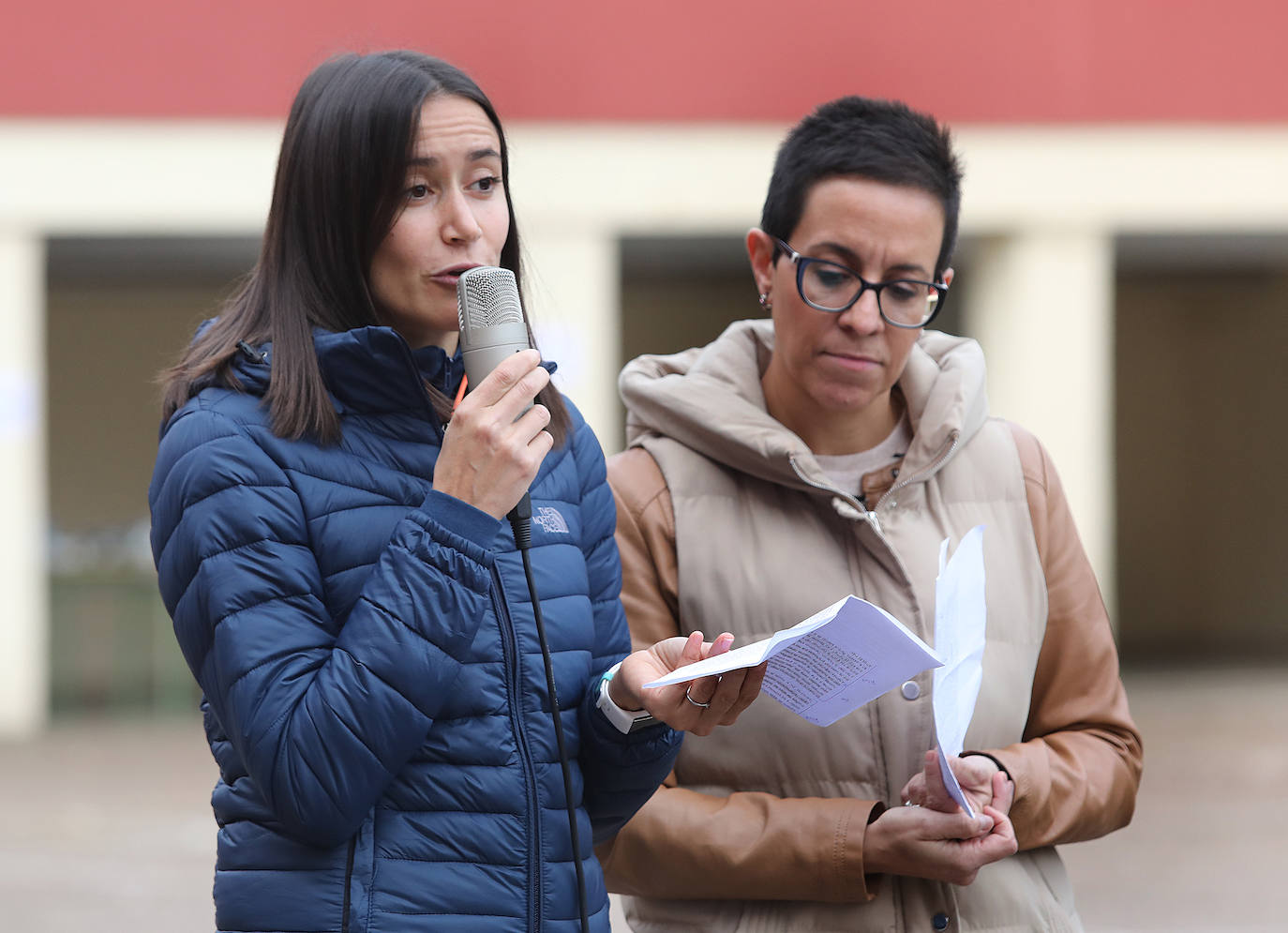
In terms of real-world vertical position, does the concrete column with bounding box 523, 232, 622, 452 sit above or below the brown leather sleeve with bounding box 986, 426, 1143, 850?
above

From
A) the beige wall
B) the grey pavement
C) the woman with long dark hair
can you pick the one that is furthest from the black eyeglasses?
the beige wall

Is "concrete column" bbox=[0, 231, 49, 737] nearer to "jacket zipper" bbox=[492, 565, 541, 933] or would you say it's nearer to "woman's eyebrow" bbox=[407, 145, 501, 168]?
"woman's eyebrow" bbox=[407, 145, 501, 168]

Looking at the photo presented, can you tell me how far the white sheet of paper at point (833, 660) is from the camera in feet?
6.02

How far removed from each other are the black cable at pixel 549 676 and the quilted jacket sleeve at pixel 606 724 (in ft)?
0.42

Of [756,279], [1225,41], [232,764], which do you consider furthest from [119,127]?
[232,764]

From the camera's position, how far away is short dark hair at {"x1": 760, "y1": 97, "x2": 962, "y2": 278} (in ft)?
8.18

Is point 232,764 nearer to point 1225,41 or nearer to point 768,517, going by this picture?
point 768,517

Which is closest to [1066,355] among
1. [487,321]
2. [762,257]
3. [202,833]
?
[202,833]

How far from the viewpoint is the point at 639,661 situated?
1998mm

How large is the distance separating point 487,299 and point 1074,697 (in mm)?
1260

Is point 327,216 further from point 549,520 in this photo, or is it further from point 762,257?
point 762,257

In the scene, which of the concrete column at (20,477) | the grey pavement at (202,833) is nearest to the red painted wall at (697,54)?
the concrete column at (20,477)

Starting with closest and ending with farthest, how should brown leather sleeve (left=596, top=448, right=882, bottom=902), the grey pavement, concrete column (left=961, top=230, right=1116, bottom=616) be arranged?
brown leather sleeve (left=596, top=448, right=882, bottom=902) < the grey pavement < concrete column (left=961, top=230, right=1116, bottom=616)

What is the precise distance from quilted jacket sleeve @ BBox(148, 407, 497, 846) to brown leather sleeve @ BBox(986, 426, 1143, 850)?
1065 millimetres
